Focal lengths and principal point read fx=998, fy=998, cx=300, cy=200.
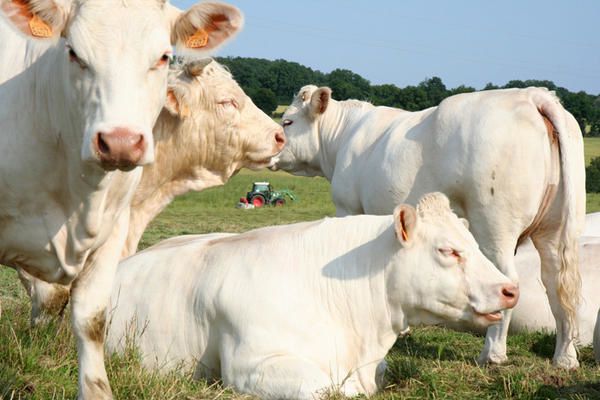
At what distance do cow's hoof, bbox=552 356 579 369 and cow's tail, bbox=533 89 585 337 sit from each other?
0.80 ft

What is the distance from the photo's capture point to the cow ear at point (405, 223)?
20.4ft

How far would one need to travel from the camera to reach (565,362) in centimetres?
748

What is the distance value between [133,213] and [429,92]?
51.3 metres

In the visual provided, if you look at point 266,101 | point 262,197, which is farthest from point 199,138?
point 266,101

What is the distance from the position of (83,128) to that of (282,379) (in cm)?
212

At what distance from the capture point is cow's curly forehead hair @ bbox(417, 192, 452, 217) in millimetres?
6512

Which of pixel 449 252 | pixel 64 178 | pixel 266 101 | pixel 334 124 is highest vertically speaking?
pixel 266 101

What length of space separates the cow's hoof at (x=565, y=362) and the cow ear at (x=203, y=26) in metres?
3.91

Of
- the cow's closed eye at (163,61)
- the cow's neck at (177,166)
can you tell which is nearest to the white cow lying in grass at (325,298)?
the cow's neck at (177,166)

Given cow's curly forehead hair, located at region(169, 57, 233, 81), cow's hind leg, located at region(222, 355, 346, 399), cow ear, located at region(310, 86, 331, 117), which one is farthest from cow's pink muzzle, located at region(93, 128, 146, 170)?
cow ear, located at region(310, 86, 331, 117)

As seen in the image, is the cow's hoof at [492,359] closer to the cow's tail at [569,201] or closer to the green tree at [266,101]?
the cow's tail at [569,201]

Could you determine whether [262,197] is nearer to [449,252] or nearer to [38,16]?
[449,252]

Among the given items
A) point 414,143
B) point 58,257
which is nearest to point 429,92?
point 414,143

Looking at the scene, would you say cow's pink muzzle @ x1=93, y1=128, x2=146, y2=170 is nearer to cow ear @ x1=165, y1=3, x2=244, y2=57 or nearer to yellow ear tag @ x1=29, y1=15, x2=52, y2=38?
yellow ear tag @ x1=29, y1=15, x2=52, y2=38
